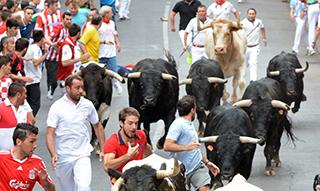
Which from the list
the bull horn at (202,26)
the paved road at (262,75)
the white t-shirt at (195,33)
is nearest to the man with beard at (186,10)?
the paved road at (262,75)

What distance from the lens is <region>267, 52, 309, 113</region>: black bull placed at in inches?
788

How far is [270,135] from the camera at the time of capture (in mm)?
17359

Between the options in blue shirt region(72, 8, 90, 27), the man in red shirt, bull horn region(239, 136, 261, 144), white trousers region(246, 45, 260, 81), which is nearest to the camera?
the man in red shirt

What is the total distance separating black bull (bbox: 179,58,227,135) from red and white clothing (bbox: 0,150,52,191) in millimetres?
7535

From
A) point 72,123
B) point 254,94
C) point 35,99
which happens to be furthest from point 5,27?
point 72,123

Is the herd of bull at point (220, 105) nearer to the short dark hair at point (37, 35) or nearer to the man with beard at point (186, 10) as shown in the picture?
the short dark hair at point (37, 35)

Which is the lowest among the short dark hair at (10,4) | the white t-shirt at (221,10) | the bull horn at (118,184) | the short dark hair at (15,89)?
the white t-shirt at (221,10)

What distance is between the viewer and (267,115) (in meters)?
17.1

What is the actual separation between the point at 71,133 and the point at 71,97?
449 mm

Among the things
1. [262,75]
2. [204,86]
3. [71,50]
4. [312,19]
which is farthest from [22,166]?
[312,19]

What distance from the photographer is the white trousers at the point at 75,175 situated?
13625 mm

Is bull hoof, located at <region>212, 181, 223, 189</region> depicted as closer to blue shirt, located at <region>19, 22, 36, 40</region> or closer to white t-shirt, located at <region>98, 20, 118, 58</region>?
white t-shirt, located at <region>98, 20, 118, 58</region>

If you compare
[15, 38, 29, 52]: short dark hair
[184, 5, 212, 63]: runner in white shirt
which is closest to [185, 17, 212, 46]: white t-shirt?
[184, 5, 212, 63]: runner in white shirt

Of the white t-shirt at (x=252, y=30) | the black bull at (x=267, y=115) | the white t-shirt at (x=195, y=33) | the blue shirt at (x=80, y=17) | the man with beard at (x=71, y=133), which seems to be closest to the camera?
the man with beard at (x=71, y=133)
